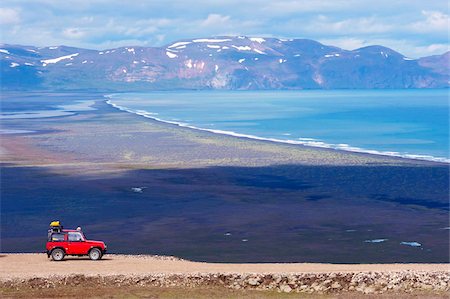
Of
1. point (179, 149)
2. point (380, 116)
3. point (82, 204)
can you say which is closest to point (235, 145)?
point (179, 149)

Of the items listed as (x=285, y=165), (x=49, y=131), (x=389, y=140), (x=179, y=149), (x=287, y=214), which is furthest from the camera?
(x=49, y=131)

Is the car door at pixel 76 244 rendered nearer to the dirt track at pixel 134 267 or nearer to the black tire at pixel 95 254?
the black tire at pixel 95 254

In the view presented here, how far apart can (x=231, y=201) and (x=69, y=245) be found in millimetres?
25699

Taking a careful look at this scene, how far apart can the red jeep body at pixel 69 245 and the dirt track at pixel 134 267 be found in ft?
1.41

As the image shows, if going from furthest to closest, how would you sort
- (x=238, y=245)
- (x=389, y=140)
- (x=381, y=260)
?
1. (x=389, y=140)
2. (x=238, y=245)
3. (x=381, y=260)

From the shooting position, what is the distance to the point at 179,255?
147 feet

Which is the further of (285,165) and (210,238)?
(285,165)

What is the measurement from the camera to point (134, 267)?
37.4m

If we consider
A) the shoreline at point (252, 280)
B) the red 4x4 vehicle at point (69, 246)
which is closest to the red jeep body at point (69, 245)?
the red 4x4 vehicle at point (69, 246)

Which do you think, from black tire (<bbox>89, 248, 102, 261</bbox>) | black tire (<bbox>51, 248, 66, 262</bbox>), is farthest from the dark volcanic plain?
black tire (<bbox>51, 248, 66, 262</bbox>)

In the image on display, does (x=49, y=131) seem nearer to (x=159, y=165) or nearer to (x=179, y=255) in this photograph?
(x=159, y=165)

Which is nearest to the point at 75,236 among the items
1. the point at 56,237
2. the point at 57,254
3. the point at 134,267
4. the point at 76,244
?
the point at 76,244

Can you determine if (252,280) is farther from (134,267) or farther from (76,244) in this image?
(76,244)

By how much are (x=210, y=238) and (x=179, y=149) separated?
5496 cm
